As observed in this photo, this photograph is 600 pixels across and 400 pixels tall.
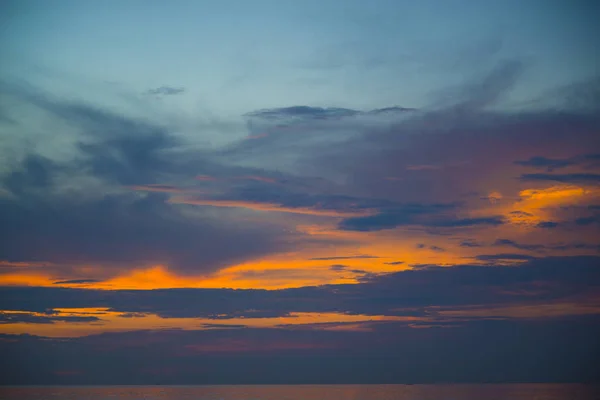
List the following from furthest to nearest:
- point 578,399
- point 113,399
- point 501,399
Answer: point 113,399, point 501,399, point 578,399

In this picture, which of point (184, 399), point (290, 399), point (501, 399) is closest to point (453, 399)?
point (501, 399)

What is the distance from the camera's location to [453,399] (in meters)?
165

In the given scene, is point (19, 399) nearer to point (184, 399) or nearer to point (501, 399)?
point (184, 399)

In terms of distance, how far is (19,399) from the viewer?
165000 mm

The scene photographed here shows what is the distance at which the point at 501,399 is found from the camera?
6230 inches

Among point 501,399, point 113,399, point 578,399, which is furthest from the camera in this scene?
point 113,399

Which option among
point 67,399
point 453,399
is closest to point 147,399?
point 67,399

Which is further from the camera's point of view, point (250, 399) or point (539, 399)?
point (250, 399)

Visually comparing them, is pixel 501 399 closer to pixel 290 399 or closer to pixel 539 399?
pixel 539 399

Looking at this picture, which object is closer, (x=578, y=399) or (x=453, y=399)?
(x=578, y=399)

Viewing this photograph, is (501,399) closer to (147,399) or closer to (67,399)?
(147,399)

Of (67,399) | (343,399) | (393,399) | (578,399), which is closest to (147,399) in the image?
(67,399)

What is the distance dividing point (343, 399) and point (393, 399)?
52.3ft

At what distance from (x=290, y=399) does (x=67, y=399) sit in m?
54.7
